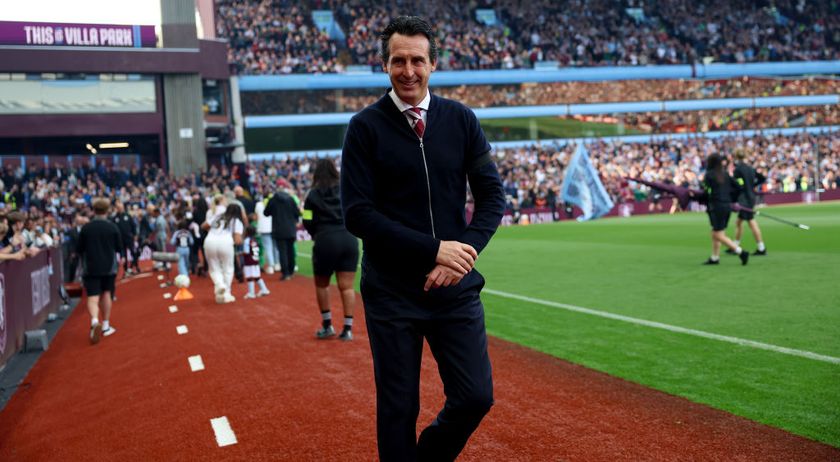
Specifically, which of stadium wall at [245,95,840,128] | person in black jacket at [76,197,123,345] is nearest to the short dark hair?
person in black jacket at [76,197,123,345]

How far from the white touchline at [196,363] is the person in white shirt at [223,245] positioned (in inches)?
174

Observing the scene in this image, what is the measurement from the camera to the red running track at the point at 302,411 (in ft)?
15.3

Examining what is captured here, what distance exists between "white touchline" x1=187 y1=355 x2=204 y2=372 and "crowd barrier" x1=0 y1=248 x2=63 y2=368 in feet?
8.32

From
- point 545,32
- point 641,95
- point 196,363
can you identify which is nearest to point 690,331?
point 196,363

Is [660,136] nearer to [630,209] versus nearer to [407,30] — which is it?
[630,209]

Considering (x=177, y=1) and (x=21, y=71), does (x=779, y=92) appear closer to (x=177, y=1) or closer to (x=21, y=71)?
(x=177, y=1)

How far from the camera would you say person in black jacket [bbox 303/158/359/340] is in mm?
8438

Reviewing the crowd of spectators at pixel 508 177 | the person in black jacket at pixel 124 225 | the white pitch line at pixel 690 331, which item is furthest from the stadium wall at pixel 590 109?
the white pitch line at pixel 690 331

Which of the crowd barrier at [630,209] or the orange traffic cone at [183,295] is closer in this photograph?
the orange traffic cone at [183,295]

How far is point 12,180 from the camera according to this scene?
32031 mm

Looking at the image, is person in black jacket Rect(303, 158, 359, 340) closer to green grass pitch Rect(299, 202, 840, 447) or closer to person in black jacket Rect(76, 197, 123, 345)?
green grass pitch Rect(299, 202, 840, 447)

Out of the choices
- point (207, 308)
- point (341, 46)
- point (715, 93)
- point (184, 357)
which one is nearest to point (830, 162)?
point (715, 93)

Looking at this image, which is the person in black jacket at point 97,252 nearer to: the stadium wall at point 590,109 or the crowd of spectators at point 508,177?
the crowd of spectators at point 508,177

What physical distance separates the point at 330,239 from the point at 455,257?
550 cm
